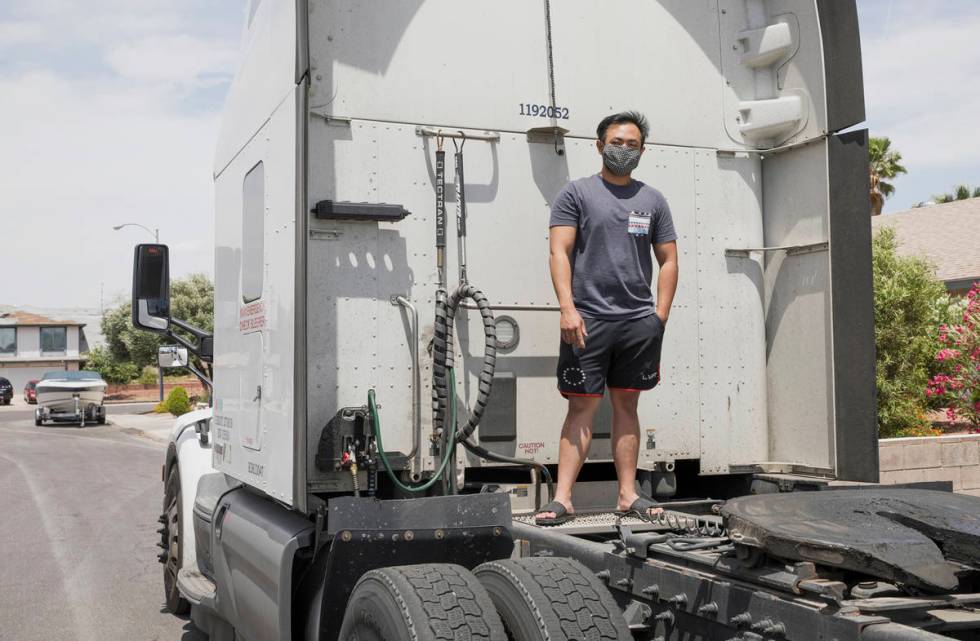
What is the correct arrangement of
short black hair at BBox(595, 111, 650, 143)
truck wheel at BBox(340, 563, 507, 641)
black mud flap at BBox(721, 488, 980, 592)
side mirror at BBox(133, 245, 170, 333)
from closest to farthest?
black mud flap at BBox(721, 488, 980, 592) < truck wheel at BBox(340, 563, 507, 641) < short black hair at BBox(595, 111, 650, 143) < side mirror at BBox(133, 245, 170, 333)

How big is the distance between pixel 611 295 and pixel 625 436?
0.62 meters

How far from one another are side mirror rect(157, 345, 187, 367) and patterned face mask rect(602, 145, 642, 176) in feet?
12.9

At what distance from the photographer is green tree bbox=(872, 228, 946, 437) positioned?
1562 cm

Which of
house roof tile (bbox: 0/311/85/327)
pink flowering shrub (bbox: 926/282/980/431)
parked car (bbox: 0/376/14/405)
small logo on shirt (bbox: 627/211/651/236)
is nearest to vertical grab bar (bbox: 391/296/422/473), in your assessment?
small logo on shirt (bbox: 627/211/651/236)

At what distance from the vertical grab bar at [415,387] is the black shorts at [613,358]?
0.62 metres

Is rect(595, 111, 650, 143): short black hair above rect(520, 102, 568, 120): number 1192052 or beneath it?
beneath

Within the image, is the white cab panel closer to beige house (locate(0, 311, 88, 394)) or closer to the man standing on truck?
the man standing on truck

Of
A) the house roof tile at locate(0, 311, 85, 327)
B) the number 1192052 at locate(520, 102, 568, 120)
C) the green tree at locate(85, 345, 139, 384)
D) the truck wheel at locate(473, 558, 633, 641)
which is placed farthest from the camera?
the house roof tile at locate(0, 311, 85, 327)

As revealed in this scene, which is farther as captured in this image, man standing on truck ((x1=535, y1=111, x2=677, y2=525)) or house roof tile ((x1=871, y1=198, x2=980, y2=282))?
house roof tile ((x1=871, y1=198, x2=980, y2=282))

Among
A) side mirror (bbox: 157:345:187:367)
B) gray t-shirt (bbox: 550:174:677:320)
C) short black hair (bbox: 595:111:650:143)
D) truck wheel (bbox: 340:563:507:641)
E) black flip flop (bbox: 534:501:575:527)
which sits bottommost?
truck wheel (bbox: 340:563:507:641)

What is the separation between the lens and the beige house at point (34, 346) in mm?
75375

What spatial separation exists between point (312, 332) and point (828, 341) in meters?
2.35

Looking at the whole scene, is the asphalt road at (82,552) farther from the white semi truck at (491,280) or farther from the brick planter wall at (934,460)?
the brick planter wall at (934,460)

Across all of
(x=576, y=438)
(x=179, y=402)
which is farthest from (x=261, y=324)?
(x=179, y=402)
